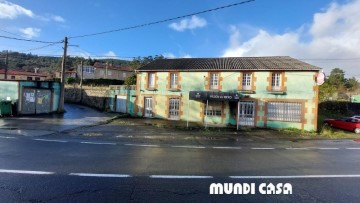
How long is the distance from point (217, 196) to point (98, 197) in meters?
2.40

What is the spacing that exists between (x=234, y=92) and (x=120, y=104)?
45.8 feet

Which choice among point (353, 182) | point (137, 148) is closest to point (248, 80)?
point (137, 148)

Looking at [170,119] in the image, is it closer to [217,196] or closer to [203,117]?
[203,117]

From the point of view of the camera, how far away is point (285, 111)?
22359 mm

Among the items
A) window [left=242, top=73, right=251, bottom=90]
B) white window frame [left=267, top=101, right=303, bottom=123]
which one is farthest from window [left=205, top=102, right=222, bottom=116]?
white window frame [left=267, top=101, right=303, bottom=123]

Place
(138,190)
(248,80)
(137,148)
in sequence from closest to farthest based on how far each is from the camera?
(138,190) → (137,148) → (248,80)

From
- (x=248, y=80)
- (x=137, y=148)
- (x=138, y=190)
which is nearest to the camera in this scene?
(x=138, y=190)

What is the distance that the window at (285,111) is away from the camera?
2211 centimetres

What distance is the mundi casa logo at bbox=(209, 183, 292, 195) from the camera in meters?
5.77

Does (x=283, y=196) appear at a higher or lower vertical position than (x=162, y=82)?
lower

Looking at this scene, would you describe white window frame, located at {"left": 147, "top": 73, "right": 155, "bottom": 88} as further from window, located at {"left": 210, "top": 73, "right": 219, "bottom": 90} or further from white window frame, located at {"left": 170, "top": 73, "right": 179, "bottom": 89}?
window, located at {"left": 210, "top": 73, "right": 219, "bottom": 90}


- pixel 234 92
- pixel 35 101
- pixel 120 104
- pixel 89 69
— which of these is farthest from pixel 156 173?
pixel 89 69

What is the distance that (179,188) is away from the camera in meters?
5.82

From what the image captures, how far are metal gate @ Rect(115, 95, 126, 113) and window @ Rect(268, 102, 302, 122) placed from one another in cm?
1591
